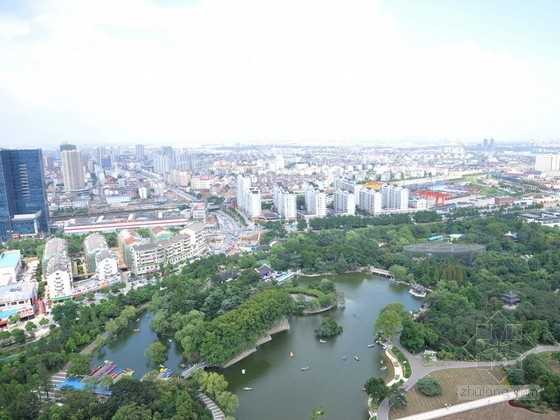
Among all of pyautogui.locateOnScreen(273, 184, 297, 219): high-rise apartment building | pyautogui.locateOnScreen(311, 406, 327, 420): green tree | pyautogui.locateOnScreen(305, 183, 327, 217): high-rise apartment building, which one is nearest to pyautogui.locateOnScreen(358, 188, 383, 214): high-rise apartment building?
pyautogui.locateOnScreen(305, 183, 327, 217): high-rise apartment building

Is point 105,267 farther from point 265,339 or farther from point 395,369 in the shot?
point 395,369

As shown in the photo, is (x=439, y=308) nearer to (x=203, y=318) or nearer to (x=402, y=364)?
(x=402, y=364)

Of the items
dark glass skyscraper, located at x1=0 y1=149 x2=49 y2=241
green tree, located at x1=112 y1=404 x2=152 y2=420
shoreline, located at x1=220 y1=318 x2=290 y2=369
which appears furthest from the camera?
dark glass skyscraper, located at x1=0 y1=149 x2=49 y2=241

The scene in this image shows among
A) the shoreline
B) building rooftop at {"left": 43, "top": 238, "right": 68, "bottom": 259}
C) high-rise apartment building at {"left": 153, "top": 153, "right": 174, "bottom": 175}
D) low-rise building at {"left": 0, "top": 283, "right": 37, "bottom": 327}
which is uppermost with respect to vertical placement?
high-rise apartment building at {"left": 153, "top": 153, "right": 174, "bottom": 175}

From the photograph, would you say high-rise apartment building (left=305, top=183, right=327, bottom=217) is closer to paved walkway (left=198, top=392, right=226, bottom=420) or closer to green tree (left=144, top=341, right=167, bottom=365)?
green tree (left=144, top=341, right=167, bottom=365)

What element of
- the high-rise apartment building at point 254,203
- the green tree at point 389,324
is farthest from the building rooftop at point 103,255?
the high-rise apartment building at point 254,203

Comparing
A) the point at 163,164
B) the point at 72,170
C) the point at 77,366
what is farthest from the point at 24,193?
the point at 163,164

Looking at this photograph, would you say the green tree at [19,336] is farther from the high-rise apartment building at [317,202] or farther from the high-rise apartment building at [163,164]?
the high-rise apartment building at [163,164]
